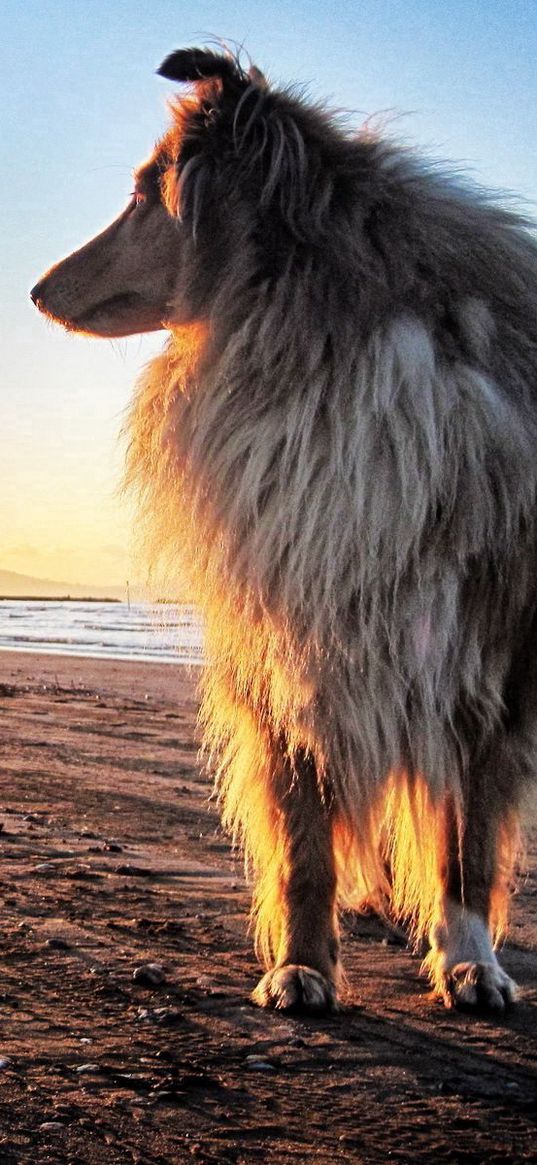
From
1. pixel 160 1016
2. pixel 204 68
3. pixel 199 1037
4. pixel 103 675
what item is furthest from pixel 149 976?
pixel 103 675

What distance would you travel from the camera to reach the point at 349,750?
3.28 m

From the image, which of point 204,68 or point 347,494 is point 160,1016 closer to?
point 347,494

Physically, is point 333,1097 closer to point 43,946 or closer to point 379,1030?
point 379,1030

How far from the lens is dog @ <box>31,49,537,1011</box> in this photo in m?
3.20

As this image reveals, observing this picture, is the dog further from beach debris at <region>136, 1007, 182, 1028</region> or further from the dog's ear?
beach debris at <region>136, 1007, 182, 1028</region>

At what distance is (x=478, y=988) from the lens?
3.30 m

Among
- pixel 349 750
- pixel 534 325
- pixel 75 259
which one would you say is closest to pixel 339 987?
pixel 349 750

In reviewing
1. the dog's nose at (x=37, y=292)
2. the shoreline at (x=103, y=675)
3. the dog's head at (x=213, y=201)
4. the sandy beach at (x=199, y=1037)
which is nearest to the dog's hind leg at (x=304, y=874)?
the sandy beach at (x=199, y=1037)

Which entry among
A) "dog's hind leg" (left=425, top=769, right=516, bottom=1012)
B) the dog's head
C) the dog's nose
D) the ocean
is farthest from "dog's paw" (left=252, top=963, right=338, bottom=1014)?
the dog's nose

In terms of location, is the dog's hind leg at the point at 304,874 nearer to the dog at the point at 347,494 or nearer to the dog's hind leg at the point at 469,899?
the dog at the point at 347,494

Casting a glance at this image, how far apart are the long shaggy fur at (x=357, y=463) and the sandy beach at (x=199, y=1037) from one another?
1.31ft

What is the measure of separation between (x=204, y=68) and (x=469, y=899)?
94.1 inches

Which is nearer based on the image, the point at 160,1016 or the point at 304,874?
the point at 160,1016

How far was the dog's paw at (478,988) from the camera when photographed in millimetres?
3279
